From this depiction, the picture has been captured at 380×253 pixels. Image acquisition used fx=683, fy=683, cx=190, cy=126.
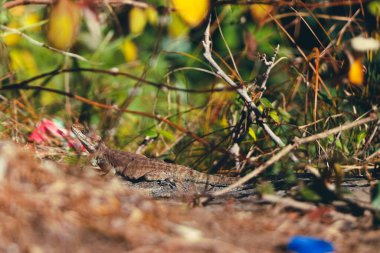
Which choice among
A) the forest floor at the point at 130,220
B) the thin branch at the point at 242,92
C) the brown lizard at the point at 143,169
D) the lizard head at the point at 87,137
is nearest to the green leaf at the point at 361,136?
the thin branch at the point at 242,92

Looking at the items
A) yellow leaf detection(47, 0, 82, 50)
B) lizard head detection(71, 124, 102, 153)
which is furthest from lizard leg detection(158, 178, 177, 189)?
yellow leaf detection(47, 0, 82, 50)

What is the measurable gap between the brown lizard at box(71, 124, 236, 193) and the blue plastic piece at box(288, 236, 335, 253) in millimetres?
1042

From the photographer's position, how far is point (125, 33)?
21.9 ft

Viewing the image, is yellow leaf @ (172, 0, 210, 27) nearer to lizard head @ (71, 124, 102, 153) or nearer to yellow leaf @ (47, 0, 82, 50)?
yellow leaf @ (47, 0, 82, 50)

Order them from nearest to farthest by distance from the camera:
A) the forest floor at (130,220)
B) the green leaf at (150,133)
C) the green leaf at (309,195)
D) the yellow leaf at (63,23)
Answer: the forest floor at (130,220)
the yellow leaf at (63,23)
the green leaf at (309,195)
the green leaf at (150,133)

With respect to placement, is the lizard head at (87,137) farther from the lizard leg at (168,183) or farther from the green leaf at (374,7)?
the green leaf at (374,7)

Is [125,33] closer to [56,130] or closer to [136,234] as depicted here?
[56,130]

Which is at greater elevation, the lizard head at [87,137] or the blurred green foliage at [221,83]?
the blurred green foliage at [221,83]

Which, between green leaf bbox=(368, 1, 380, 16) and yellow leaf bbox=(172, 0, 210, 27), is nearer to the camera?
yellow leaf bbox=(172, 0, 210, 27)

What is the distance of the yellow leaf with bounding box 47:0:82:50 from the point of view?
8.56ft

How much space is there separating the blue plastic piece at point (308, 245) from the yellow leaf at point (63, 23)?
3.74 ft

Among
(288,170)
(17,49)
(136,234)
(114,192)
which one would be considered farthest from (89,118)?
(136,234)

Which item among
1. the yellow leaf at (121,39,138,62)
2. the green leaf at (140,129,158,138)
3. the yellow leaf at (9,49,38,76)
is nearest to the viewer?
the green leaf at (140,129,158,138)

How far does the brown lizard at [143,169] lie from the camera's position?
141 inches
